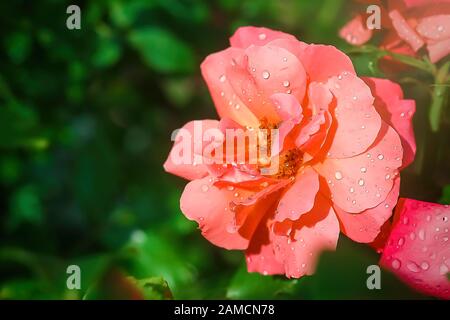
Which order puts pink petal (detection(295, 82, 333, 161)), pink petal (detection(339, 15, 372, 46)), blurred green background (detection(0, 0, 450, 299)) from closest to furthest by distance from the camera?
pink petal (detection(295, 82, 333, 161))
pink petal (detection(339, 15, 372, 46))
blurred green background (detection(0, 0, 450, 299))

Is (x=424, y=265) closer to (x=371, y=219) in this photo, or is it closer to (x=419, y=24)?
(x=371, y=219)

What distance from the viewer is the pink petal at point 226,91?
23.8 inches

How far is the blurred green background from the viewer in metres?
0.96

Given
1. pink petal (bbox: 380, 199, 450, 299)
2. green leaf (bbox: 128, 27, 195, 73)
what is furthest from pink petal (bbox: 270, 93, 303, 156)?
green leaf (bbox: 128, 27, 195, 73)

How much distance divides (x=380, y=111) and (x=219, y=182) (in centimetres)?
16

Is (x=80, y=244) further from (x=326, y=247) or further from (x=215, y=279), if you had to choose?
(x=326, y=247)

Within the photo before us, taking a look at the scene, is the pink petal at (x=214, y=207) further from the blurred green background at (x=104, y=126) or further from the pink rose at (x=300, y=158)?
the blurred green background at (x=104, y=126)

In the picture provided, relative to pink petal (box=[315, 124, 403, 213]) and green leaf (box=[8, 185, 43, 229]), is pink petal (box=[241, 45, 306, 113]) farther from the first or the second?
green leaf (box=[8, 185, 43, 229])

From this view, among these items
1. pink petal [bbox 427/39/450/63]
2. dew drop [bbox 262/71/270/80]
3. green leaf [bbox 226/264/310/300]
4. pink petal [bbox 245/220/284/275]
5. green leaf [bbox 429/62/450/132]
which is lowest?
green leaf [bbox 226/264/310/300]

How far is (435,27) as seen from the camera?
1.94 ft

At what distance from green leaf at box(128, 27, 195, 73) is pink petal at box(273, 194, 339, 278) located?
1.79ft

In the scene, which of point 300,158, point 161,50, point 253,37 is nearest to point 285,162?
point 300,158

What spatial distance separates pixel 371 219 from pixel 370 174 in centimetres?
4

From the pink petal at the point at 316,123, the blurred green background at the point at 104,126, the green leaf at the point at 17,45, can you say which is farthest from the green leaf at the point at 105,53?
the pink petal at the point at 316,123
